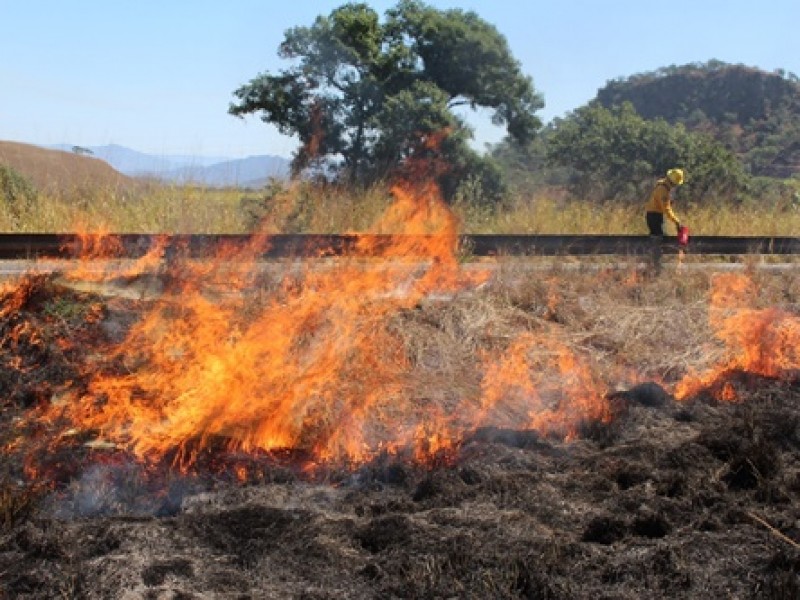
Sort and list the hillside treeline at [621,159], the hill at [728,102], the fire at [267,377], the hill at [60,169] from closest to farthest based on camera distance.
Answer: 1. the fire at [267,377]
2. the hill at [60,169]
3. the hillside treeline at [621,159]
4. the hill at [728,102]

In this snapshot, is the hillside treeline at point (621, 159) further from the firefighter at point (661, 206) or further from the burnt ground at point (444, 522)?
the burnt ground at point (444, 522)

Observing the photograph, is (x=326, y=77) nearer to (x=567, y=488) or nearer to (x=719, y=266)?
(x=719, y=266)

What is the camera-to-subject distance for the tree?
22562 millimetres

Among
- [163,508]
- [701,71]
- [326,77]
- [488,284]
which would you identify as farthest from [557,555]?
[701,71]

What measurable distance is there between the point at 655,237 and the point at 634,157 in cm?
1049

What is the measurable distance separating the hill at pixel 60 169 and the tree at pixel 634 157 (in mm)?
11967

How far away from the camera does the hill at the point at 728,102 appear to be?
199ft

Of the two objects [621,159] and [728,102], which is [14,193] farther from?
[728,102]

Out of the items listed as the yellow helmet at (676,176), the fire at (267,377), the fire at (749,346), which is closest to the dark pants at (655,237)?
the yellow helmet at (676,176)

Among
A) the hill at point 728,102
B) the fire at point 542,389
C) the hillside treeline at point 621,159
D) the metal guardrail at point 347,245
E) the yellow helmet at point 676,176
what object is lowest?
the fire at point 542,389

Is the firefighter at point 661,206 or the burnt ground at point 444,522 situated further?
the firefighter at point 661,206

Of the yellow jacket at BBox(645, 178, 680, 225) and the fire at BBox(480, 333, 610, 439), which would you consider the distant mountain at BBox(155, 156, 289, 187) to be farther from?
the fire at BBox(480, 333, 610, 439)

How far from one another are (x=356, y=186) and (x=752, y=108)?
63.0 meters

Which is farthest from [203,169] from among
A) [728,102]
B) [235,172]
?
[728,102]
